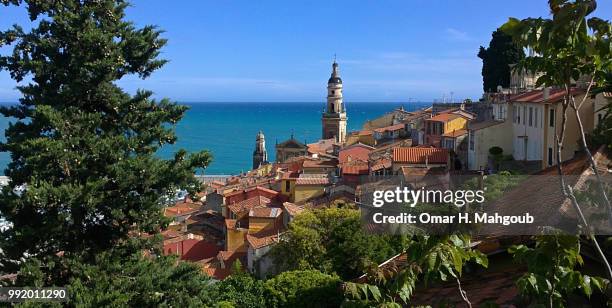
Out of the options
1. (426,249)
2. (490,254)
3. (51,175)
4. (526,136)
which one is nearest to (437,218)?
(490,254)

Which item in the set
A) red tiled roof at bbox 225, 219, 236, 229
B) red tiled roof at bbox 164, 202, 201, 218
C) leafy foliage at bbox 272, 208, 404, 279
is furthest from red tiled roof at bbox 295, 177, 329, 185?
leafy foliage at bbox 272, 208, 404, 279

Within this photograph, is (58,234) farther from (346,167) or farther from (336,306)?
(346,167)

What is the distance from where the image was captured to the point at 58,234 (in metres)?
9.90

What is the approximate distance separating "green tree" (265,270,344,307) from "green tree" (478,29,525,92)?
33.2 metres

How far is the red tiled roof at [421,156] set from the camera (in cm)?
3105

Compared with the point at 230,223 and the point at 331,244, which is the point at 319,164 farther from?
the point at 331,244

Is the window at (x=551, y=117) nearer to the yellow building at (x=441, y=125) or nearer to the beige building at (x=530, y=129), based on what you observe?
the beige building at (x=530, y=129)

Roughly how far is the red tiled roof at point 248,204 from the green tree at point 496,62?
23968 millimetres

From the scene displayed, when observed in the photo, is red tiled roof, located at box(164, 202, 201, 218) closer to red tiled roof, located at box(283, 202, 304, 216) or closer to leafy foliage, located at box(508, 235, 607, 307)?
red tiled roof, located at box(283, 202, 304, 216)

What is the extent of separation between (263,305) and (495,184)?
7582 millimetres

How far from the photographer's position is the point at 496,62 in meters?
49.7

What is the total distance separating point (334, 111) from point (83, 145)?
2808 inches

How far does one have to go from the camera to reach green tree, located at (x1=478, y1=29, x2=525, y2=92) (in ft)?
154

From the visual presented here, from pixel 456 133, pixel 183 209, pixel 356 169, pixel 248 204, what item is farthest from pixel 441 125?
pixel 183 209
